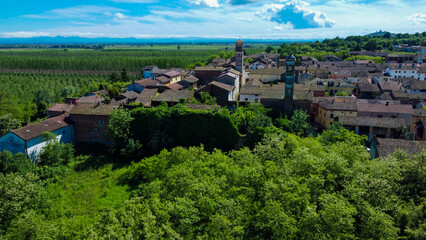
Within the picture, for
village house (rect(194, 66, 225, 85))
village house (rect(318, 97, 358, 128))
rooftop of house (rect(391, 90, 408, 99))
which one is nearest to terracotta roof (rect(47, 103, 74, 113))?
village house (rect(194, 66, 225, 85))

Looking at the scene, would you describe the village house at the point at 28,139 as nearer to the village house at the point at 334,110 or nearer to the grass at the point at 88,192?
the grass at the point at 88,192

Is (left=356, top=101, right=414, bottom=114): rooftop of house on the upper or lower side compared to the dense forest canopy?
upper

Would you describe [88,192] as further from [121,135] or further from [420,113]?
[420,113]

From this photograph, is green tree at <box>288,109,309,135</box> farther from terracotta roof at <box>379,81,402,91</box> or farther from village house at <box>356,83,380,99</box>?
terracotta roof at <box>379,81,402,91</box>

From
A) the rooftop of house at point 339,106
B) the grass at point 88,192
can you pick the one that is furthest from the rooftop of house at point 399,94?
the grass at point 88,192

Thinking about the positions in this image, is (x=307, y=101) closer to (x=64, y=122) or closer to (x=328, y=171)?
(x=328, y=171)

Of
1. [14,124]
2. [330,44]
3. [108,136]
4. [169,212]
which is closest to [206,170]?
[169,212]
